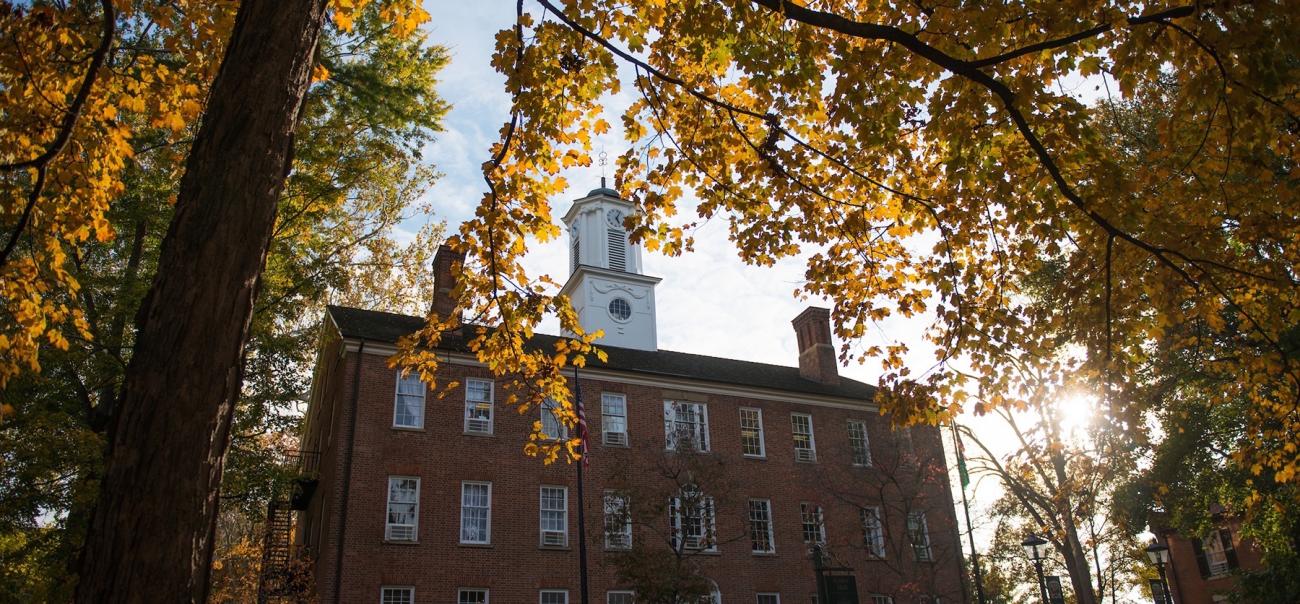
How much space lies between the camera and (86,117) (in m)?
6.61

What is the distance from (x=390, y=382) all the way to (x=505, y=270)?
1738 cm

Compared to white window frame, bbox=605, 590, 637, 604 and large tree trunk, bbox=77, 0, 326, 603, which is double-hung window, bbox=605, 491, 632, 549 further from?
large tree trunk, bbox=77, 0, 326, 603

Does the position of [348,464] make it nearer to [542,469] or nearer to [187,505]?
[542,469]

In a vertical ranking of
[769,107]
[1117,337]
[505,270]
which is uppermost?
[769,107]

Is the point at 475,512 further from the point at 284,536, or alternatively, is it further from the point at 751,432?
the point at 751,432

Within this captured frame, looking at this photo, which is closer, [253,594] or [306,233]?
[306,233]

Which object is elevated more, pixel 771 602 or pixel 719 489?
pixel 719 489

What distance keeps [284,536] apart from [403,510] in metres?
4.86

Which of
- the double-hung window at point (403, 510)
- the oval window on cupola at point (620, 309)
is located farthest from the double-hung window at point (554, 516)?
the oval window on cupola at point (620, 309)

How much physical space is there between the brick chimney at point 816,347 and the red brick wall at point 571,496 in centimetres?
234

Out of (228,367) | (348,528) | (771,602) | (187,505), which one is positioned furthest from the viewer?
(771,602)

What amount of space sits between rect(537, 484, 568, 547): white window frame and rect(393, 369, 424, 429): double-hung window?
13.2 ft

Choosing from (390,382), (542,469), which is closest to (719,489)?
(542,469)

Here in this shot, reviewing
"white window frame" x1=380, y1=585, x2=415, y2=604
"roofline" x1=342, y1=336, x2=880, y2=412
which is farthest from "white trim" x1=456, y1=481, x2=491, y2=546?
"roofline" x1=342, y1=336, x2=880, y2=412
